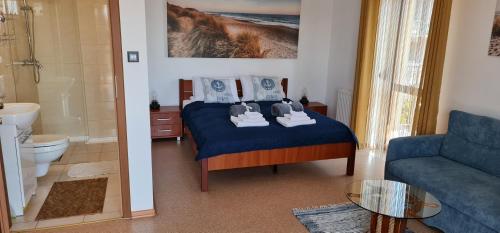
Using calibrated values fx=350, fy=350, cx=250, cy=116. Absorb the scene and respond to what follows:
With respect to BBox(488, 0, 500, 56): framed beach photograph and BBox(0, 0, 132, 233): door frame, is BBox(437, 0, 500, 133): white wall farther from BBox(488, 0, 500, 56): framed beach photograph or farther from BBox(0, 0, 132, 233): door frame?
BBox(0, 0, 132, 233): door frame

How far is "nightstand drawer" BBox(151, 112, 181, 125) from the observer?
4762mm

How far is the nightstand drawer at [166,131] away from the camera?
4.81 metres

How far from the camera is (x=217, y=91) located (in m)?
4.75

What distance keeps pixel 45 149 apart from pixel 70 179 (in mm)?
434

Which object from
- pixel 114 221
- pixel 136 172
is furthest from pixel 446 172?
pixel 114 221

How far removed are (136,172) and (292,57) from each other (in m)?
3.44

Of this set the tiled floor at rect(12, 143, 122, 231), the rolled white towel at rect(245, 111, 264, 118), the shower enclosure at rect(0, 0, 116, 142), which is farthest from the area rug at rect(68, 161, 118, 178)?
the rolled white towel at rect(245, 111, 264, 118)

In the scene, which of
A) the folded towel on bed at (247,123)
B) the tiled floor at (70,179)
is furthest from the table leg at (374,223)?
the tiled floor at (70,179)

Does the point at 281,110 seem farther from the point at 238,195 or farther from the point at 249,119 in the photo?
the point at 238,195

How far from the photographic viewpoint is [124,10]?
2.49m

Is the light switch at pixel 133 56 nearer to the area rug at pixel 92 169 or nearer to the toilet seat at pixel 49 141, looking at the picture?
the toilet seat at pixel 49 141

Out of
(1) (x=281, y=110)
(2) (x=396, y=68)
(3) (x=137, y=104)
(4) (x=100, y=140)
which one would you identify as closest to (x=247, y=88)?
(1) (x=281, y=110)

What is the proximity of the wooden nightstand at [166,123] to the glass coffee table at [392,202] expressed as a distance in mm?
2900

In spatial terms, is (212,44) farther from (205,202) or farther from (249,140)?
(205,202)
